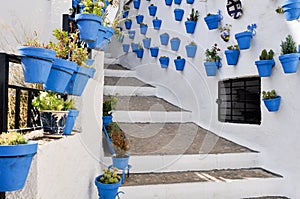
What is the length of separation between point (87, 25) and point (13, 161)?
1146 millimetres

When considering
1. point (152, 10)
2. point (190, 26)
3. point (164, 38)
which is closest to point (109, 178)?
point (190, 26)

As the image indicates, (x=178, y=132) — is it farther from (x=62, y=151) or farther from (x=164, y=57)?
(x=62, y=151)

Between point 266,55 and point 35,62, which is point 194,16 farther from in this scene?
point 35,62

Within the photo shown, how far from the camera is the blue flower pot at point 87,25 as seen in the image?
1607mm

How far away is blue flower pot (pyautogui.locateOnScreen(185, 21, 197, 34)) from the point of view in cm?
393

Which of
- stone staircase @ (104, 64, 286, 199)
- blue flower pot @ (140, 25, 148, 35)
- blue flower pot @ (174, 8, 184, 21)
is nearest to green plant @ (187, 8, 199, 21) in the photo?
blue flower pot @ (174, 8, 184, 21)

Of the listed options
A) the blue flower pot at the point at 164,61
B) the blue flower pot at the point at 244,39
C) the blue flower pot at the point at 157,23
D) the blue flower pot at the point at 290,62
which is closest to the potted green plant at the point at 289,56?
the blue flower pot at the point at 290,62

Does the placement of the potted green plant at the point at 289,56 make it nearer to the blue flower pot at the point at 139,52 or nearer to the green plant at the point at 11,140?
the green plant at the point at 11,140

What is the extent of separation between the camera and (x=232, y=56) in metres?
3.14

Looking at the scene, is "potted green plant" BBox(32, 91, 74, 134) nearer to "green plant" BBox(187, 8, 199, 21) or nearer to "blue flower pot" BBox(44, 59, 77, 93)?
"blue flower pot" BBox(44, 59, 77, 93)

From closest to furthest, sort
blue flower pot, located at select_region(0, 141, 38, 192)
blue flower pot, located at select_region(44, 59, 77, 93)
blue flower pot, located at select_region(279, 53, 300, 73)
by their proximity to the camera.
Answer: blue flower pot, located at select_region(0, 141, 38, 192) < blue flower pot, located at select_region(44, 59, 77, 93) < blue flower pot, located at select_region(279, 53, 300, 73)

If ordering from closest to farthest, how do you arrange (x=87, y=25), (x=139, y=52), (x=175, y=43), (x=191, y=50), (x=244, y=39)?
(x=87, y=25)
(x=244, y=39)
(x=191, y=50)
(x=175, y=43)
(x=139, y=52)

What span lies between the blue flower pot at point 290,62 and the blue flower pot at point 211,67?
3.79ft

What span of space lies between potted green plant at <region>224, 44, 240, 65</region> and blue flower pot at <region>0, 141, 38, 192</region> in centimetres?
284
